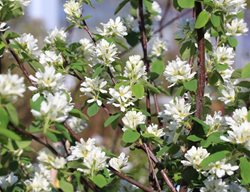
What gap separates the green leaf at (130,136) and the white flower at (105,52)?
0.91 ft

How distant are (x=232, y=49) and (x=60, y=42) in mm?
617

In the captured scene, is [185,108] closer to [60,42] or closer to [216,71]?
[216,71]

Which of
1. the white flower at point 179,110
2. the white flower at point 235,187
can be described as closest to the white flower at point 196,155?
the white flower at point 179,110

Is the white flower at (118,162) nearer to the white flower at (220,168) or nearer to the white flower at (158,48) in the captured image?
the white flower at (220,168)

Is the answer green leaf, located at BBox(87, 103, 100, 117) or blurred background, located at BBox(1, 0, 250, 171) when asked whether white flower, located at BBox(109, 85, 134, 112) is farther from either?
blurred background, located at BBox(1, 0, 250, 171)

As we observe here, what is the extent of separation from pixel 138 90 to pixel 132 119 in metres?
0.09

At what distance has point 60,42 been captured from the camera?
213 cm

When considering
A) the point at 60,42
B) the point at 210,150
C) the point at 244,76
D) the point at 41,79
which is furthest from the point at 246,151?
the point at 60,42

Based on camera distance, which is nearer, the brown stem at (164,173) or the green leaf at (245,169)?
the green leaf at (245,169)

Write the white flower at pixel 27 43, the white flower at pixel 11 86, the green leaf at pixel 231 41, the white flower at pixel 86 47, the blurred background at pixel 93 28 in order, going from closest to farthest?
1. the white flower at pixel 11 86
2. the white flower at pixel 27 43
3. the green leaf at pixel 231 41
4. the white flower at pixel 86 47
5. the blurred background at pixel 93 28

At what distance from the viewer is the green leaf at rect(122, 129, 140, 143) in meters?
1.82

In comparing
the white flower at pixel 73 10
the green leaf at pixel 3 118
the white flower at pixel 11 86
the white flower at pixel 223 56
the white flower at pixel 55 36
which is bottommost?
the white flower at pixel 223 56

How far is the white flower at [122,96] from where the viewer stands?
1.87 m

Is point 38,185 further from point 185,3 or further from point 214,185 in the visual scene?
point 185,3
